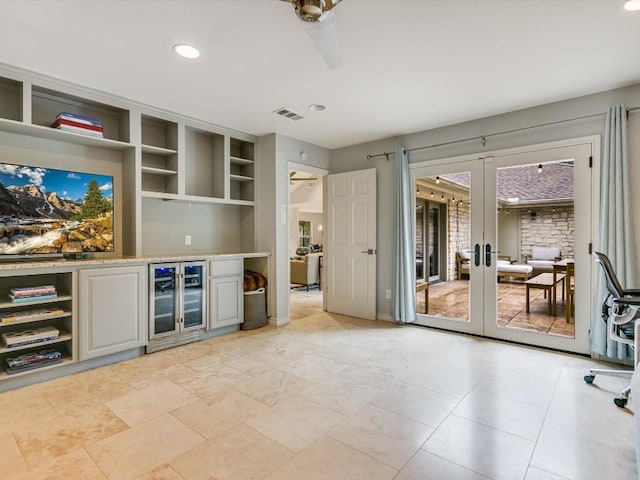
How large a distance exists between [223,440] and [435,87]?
10.7ft

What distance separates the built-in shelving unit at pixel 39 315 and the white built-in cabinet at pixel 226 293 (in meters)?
1.34

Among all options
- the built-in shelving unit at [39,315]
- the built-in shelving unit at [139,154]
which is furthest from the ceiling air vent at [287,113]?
the built-in shelving unit at [39,315]

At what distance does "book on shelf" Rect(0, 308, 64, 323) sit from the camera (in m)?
2.65

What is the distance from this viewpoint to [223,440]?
1988mm

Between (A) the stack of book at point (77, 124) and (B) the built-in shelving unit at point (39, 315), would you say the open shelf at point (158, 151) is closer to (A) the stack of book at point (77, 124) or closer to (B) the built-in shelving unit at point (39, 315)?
(A) the stack of book at point (77, 124)

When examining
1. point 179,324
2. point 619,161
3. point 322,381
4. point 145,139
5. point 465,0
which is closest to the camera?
point 465,0

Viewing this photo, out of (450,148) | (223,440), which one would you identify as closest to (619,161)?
(450,148)

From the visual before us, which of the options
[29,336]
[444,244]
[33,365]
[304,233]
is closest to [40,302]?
[29,336]

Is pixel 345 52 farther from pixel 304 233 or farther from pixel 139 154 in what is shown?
pixel 304 233

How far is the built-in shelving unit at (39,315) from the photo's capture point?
8.87 feet

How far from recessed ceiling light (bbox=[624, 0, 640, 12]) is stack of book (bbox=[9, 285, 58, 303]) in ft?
14.9

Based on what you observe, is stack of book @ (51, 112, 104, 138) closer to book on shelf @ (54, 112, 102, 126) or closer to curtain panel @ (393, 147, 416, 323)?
book on shelf @ (54, 112, 102, 126)

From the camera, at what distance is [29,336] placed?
9.00 feet

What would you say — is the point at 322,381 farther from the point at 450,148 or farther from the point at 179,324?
the point at 450,148
